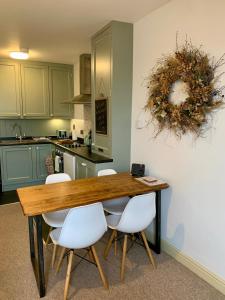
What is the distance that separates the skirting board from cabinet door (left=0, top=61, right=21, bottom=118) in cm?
377

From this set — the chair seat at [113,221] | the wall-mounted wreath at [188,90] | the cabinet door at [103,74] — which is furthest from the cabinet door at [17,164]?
the wall-mounted wreath at [188,90]

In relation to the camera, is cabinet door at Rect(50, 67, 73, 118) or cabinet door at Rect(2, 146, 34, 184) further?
cabinet door at Rect(50, 67, 73, 118)

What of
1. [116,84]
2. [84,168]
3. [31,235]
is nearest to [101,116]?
[116,84]

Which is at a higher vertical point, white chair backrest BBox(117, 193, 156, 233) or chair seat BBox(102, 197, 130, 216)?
white chair backrest BBox(117, 193, 156, 233)

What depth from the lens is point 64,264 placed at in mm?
2371

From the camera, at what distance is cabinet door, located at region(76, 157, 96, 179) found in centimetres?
306

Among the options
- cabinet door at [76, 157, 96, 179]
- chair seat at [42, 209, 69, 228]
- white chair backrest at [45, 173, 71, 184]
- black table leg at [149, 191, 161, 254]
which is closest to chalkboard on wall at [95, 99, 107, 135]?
cabinet door at [76, 157, 96, 179]

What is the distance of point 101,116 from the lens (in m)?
3.21

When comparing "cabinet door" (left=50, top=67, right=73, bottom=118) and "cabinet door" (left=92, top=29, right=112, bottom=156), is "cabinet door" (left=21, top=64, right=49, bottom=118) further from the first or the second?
"cabinet door" (left=92, top=29, right=112, bottom=156)

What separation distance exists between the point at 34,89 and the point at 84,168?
8.20 ft

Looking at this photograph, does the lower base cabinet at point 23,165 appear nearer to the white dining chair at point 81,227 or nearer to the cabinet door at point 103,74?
the cabinet door at point 103,74

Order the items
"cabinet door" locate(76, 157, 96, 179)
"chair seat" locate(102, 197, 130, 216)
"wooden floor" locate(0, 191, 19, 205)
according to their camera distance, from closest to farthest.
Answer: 1. "chair seat" locate(102, 197, 130, 216)
2. "cabinet door" locate(76, 157, 96, 179)
3. "wooden floor" locate(0, 191, 19, 205)

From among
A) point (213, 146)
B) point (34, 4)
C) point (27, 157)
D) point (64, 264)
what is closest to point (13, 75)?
point (27, 157)

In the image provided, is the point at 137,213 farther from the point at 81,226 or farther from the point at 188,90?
the point at 188,90
